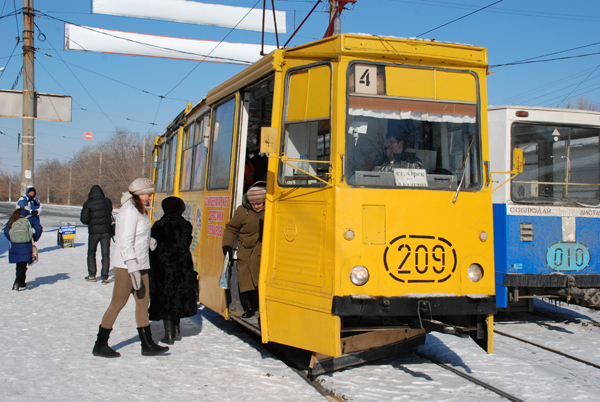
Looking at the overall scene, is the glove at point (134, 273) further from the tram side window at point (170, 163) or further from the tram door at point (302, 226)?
the tram side window at point (170, 163)

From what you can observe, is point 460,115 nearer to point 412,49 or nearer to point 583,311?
point 412,49

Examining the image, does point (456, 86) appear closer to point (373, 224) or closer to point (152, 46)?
point (373, 224)

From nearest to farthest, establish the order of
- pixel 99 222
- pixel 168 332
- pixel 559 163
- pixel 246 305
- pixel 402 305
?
pixel 402 305, pixel 246 305, pixel 168 332, pixel 559 163, pixel 99 222

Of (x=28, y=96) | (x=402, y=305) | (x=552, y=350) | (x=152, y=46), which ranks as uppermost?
(x=152, y=46)

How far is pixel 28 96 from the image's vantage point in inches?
578

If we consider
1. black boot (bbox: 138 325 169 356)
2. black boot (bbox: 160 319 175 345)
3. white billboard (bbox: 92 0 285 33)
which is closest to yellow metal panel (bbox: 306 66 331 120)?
black boot (bbox: 138 325 169 356)

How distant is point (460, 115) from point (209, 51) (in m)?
14.5

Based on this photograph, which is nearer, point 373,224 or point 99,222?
point 373,224

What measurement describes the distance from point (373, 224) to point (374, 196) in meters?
0.25

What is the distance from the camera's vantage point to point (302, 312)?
4.81m

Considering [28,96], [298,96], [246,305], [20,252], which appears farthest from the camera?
[28,96]

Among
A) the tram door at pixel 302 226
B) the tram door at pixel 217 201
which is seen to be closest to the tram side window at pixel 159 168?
the tram door at pixel 217 201

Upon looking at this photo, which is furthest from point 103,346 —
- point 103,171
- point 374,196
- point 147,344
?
point 103,171

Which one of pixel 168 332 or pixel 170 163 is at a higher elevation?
pixel 170 163
